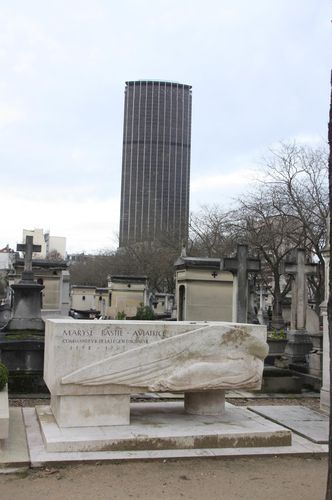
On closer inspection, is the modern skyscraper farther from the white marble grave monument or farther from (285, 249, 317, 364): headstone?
the white marble grave monument

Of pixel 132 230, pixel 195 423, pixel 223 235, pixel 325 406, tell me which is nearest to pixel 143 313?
pixel 223 235

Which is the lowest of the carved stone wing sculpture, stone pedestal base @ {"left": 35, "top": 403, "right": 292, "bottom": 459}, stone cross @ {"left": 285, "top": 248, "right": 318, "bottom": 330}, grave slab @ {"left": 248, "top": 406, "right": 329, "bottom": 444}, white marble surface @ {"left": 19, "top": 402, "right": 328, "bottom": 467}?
grave slab @ {"left": 248, "top": 406, "right": 329, "bottom": 444}

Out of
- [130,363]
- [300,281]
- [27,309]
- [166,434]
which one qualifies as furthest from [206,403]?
[27,309]

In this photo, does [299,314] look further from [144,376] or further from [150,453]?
[150,453]

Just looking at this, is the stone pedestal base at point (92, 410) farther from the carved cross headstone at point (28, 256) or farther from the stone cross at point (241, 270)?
the carved cross headstone at point (28, 256)

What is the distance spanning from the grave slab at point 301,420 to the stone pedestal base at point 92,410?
2728mm

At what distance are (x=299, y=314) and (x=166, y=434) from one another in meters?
10.3

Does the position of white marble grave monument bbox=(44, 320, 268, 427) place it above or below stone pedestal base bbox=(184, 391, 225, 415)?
above

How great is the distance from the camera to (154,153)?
269 ft

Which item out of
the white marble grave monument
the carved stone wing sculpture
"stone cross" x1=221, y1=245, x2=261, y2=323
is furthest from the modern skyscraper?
the white marble grave monument

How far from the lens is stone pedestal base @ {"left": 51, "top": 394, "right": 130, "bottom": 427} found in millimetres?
7219

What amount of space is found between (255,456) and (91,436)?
2143 millimetres

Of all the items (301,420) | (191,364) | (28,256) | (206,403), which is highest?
(28,256)

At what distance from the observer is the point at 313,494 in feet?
18.8
